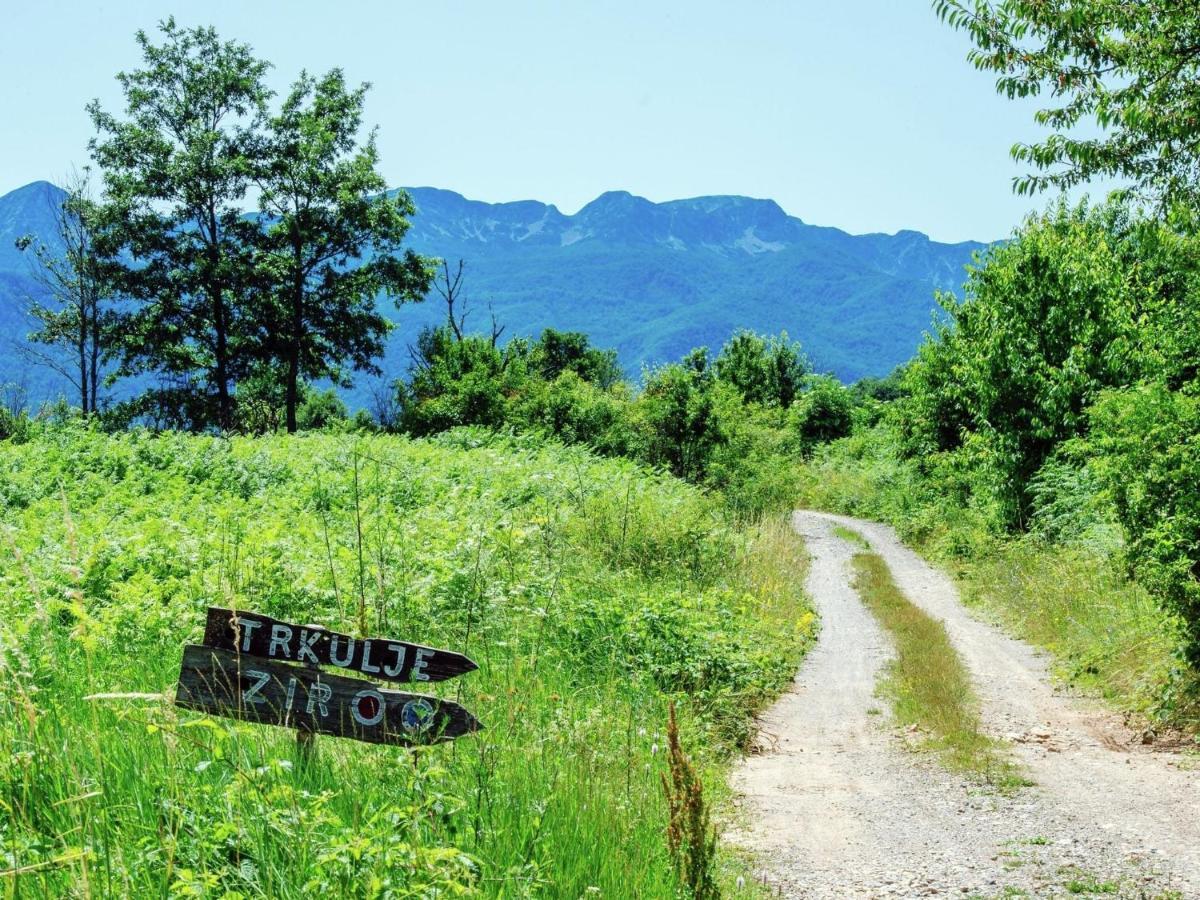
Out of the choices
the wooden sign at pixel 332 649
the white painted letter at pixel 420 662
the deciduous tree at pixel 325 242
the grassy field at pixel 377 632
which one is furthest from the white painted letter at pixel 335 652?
the deciduous tree at pixel 325 242

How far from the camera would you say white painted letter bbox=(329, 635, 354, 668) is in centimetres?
351

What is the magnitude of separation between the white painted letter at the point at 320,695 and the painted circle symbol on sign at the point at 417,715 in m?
0.30

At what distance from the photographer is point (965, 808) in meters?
6.32

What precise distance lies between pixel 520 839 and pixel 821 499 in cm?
4076

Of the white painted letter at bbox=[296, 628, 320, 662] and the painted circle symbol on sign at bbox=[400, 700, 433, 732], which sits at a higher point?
the white painted letter at bbox=[296, 628, 320, 662]

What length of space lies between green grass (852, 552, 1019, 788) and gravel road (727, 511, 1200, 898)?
203 mm

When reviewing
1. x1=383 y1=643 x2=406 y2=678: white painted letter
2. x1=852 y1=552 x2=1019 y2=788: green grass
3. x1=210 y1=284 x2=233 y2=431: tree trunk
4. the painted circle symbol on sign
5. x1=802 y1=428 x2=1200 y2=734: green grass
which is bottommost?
x1=852 y1=552 x2=1019 y2=788: green grass

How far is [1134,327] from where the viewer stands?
18219 millimetres

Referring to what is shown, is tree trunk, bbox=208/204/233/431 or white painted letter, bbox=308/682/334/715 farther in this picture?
tree trunk, bbox=208/204/233/431

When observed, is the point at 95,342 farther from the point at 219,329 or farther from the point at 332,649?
the point at 332,649

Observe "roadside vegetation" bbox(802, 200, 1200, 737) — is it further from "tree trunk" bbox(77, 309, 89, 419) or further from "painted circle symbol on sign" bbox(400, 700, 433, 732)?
"tree trunk" bbox(77, 309, 89, 419)

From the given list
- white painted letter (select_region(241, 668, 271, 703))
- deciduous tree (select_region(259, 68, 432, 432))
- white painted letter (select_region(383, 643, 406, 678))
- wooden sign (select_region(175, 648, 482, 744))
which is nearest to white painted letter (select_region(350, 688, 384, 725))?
wooden sign (select_region(175, 648, 482, 744))

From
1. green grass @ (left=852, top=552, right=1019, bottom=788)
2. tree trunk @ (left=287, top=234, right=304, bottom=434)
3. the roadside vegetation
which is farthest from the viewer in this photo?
tree trunk @ (left=287, top=234, right=304, bottom=434)

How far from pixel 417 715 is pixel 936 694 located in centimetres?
773
